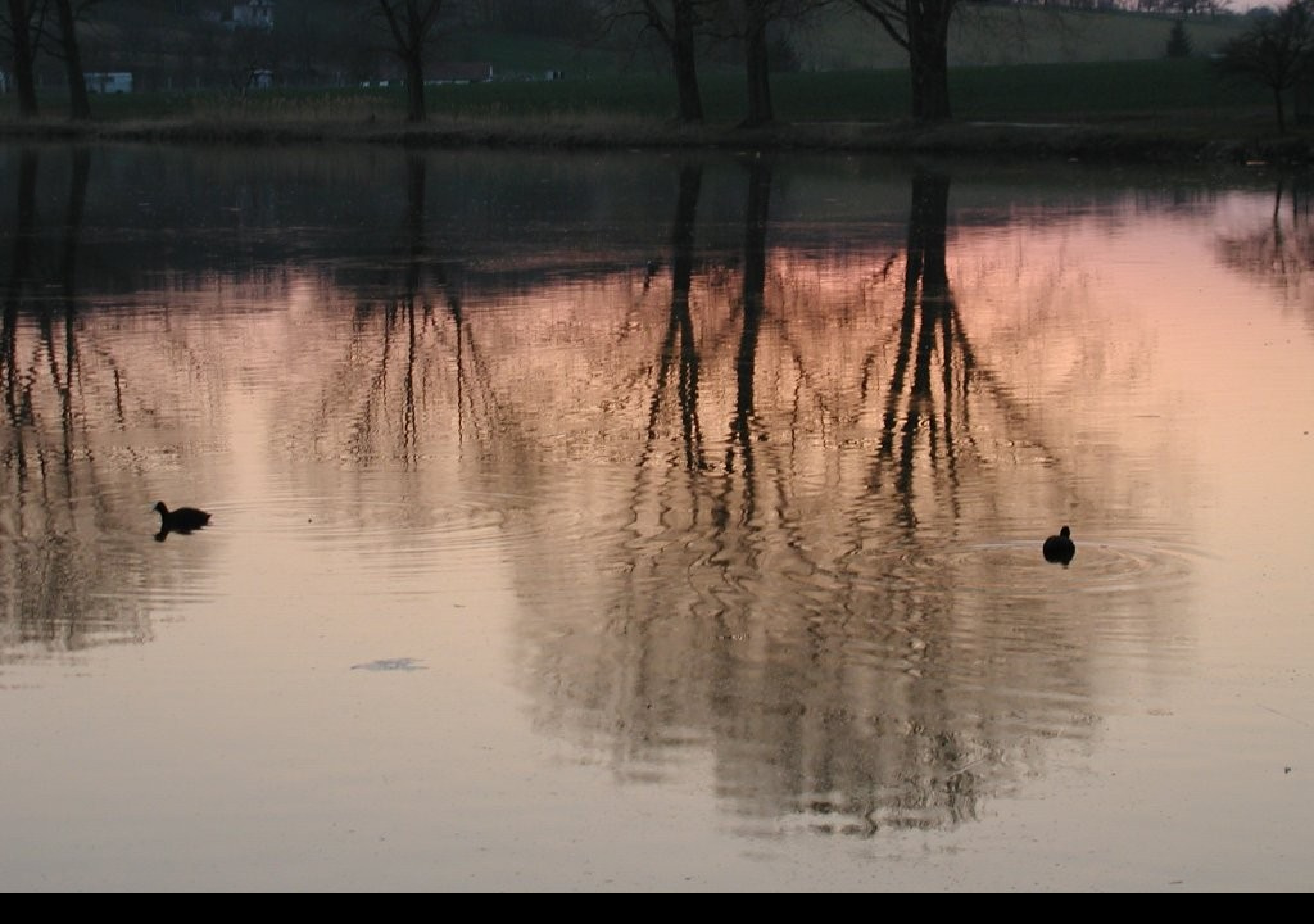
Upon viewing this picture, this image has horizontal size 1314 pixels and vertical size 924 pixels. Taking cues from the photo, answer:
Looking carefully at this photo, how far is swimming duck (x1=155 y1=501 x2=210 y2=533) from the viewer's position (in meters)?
10.9

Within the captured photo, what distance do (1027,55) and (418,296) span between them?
315ft

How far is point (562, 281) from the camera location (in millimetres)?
22641

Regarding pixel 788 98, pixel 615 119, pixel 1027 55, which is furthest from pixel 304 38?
pixel 615 119

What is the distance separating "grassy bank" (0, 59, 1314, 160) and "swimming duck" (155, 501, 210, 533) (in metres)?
35.9

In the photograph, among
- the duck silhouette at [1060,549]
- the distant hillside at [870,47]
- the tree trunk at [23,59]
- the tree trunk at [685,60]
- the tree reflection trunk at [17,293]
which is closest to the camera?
the duck silhouette at [1060,549]

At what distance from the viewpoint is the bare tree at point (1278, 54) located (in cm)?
4538

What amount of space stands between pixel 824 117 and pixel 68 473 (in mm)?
54334

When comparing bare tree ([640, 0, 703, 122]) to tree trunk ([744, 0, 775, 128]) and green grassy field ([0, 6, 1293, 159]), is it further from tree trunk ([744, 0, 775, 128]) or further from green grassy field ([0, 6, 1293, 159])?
tree trunk ([744, 0, 775, 128])

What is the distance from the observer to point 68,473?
12.4 m

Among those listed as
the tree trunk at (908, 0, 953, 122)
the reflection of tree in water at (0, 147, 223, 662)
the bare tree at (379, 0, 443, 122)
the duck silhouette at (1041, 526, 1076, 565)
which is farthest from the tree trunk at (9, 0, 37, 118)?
the duck silhouette at (1041, 526, 1076, 565)

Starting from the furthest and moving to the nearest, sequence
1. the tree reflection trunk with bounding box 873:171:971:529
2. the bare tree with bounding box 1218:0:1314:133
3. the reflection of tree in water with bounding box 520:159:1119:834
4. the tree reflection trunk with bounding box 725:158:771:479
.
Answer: the bare tree with bounding box 1218:0:1314:133, the tree reflection trunk with bounding box 725:158:771:479, the tree reflection trunk with bounding box 873:171:971:529, the reflection of tree in water with bounding box 520:159:1119:834

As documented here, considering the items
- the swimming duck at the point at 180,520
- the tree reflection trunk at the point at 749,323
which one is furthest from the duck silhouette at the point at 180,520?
the tree reflection trunk at the point at 749,323

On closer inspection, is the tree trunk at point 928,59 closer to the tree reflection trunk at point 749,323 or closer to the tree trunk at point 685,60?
the tree trunk at point 685,60

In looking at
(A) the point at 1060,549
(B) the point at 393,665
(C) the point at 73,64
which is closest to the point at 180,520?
(B) the point at 393,665
